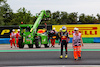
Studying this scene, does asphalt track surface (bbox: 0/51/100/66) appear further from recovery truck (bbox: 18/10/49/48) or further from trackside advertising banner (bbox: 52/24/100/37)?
trackside advertising banner (bbox: 52/24/100/37)

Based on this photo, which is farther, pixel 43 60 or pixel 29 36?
pixel 29 36

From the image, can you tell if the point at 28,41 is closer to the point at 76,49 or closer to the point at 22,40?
the point at 22,40

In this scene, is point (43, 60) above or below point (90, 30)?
below

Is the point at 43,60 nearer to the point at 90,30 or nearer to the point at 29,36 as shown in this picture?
the point at 29,36

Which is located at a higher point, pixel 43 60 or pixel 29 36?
pixel 29 36

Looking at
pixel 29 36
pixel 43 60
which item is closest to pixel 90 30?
pixel 29 36

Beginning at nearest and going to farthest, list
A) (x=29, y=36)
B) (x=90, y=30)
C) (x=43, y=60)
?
1. (x=43, y=60)
2. (x=29, y=36)
3. (x=90, y=30)

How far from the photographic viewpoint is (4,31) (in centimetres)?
3756

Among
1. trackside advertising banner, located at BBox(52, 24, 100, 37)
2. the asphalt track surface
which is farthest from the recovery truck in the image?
trackside advertising banner, located at BBox(52, 24, 100, 37)

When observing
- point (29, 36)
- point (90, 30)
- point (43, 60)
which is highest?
point (90, 30)

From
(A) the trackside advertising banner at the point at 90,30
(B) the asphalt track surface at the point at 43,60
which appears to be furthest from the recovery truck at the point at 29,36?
(A) the trackside advertising banner at the point at 90,30

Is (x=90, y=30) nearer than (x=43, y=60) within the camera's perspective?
No

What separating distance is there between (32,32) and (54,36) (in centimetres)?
230

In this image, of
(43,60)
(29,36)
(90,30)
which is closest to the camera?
(43,60)
